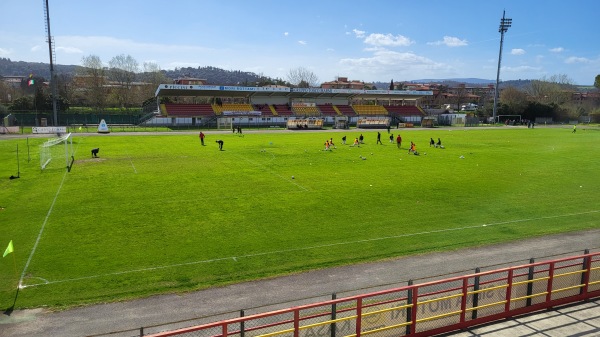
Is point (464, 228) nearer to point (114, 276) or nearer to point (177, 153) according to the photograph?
point (114, 276)

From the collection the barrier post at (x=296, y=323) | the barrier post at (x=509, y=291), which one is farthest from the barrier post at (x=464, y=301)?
the barrier post at (x=296, y=323)

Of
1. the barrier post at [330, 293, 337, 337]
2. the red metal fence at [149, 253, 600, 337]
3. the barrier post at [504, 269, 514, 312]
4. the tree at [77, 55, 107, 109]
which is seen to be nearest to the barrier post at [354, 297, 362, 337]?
the red metal fence at [149, 253, 600, 337]

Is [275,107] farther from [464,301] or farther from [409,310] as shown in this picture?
[409,310]

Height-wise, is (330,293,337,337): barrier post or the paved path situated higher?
(330,293,337,337): barrier post

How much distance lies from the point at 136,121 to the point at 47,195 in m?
71.4

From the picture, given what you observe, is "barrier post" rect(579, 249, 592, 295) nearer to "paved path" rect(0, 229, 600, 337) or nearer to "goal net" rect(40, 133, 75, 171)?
"paved path" rect(0, 229, 600, 337)

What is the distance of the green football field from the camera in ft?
49.0

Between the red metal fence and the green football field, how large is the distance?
16.0 feet

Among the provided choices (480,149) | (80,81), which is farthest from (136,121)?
(480,149)

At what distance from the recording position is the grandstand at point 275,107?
284 feet

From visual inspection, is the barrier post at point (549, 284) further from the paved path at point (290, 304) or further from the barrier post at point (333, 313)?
the barrier post at point (333, 313)

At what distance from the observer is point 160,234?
1872cm

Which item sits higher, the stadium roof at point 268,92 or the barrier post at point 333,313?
the stadium roof at point 268,92

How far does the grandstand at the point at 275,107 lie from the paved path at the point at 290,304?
224 feet
